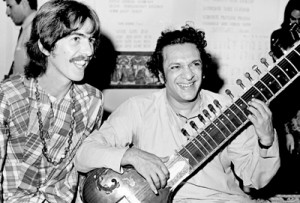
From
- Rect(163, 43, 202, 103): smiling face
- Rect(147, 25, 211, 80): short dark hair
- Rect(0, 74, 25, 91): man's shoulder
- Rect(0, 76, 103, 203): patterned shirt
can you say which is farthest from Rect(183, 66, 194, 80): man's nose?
Rect(0, 74, 25, 91): man's shoulder

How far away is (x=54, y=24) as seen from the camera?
208 centimetres

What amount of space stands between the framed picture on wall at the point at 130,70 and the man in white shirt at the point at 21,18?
2.47 feet

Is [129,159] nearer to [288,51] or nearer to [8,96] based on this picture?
[8,96]

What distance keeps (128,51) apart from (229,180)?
160cm

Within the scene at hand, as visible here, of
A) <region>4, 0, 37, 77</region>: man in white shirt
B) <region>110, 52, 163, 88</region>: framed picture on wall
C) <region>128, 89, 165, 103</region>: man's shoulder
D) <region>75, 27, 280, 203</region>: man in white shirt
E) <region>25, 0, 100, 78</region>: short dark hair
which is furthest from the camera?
<region>110, 52, 163, 88</region>: framed picture on wall

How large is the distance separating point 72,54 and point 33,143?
0.50 m

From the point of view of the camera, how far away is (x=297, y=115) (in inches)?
135

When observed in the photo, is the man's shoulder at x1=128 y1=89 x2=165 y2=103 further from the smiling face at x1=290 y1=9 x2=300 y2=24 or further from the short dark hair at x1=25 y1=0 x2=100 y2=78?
the smiling face at x1=290 y1=9 x2=300 y2=24

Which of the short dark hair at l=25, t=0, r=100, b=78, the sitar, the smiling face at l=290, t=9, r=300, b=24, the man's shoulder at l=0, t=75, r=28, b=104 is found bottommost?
the sitar

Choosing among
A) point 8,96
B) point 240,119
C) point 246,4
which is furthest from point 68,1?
point 246,4

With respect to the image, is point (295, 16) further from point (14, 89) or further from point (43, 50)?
point (14, 89)

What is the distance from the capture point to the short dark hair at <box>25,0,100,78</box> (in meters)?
2.08

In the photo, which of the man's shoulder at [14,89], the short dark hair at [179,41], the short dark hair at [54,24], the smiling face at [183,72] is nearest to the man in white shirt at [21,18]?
the short dark hair at [54,24]

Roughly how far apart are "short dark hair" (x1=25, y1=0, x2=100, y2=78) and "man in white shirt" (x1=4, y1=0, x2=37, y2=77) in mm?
1051
